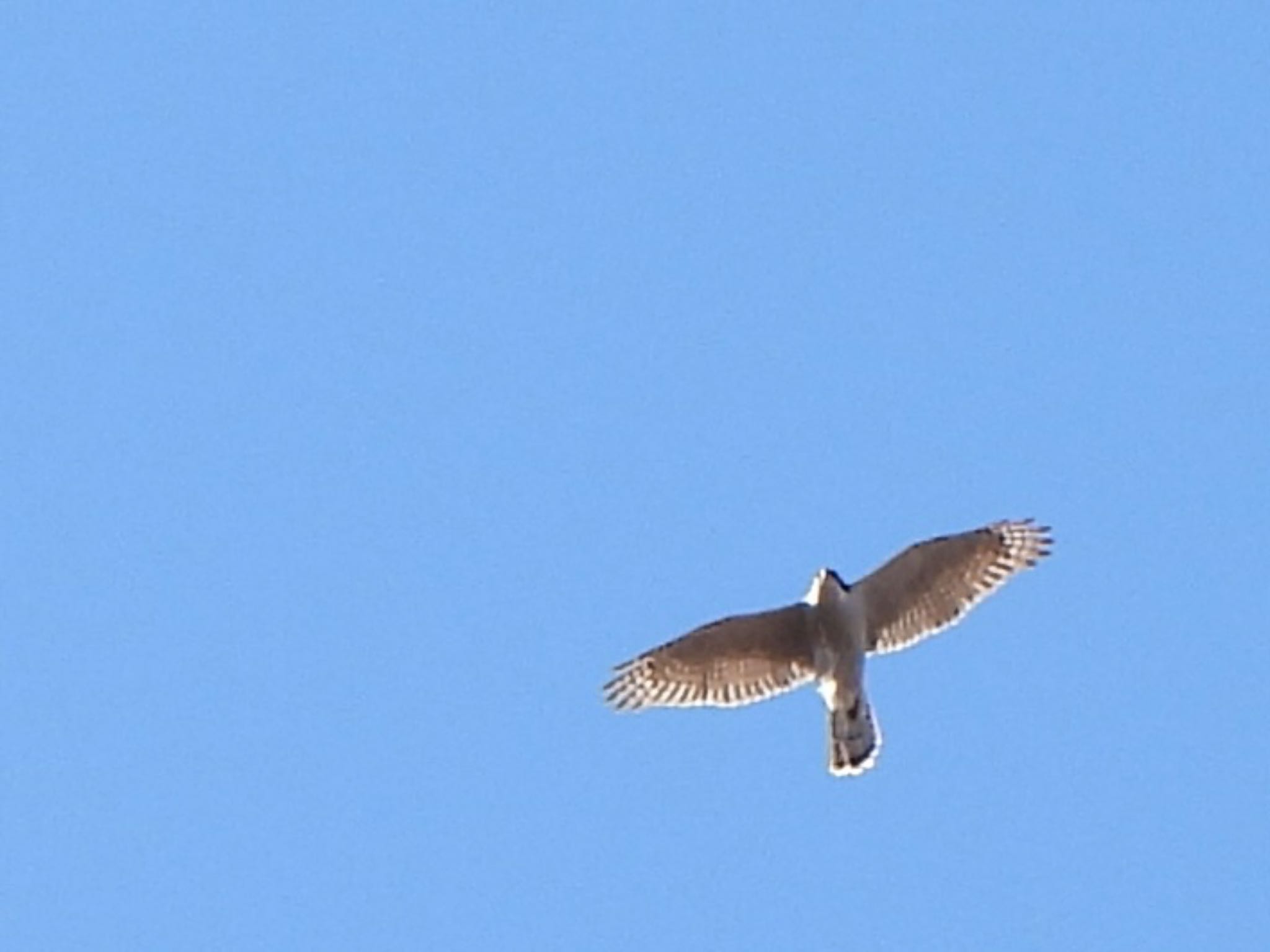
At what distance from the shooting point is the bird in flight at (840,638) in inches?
912

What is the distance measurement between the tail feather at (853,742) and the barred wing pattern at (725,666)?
567 mm

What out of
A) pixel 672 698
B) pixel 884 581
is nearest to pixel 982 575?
pixel 884 581

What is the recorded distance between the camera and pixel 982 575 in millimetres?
23641

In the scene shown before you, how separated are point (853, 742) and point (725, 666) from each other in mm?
1247

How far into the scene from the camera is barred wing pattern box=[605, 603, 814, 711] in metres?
23.4

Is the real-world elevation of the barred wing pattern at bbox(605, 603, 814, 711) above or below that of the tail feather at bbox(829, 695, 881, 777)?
above

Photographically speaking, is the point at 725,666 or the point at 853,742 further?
the point at 725,666

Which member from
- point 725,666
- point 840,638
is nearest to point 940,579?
point 840,638

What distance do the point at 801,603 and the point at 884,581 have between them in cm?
61

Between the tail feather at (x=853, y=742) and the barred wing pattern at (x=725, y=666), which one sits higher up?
the barred wing pattern at (x=725, y=666)

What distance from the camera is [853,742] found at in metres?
23.0

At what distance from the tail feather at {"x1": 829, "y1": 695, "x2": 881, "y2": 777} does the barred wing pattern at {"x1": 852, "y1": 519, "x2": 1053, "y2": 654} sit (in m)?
0.54

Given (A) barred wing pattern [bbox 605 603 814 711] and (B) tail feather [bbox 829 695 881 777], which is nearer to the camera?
(B) tail feather [bbox 829 695 881 777]

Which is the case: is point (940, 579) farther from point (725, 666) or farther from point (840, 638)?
point (725, 666)
